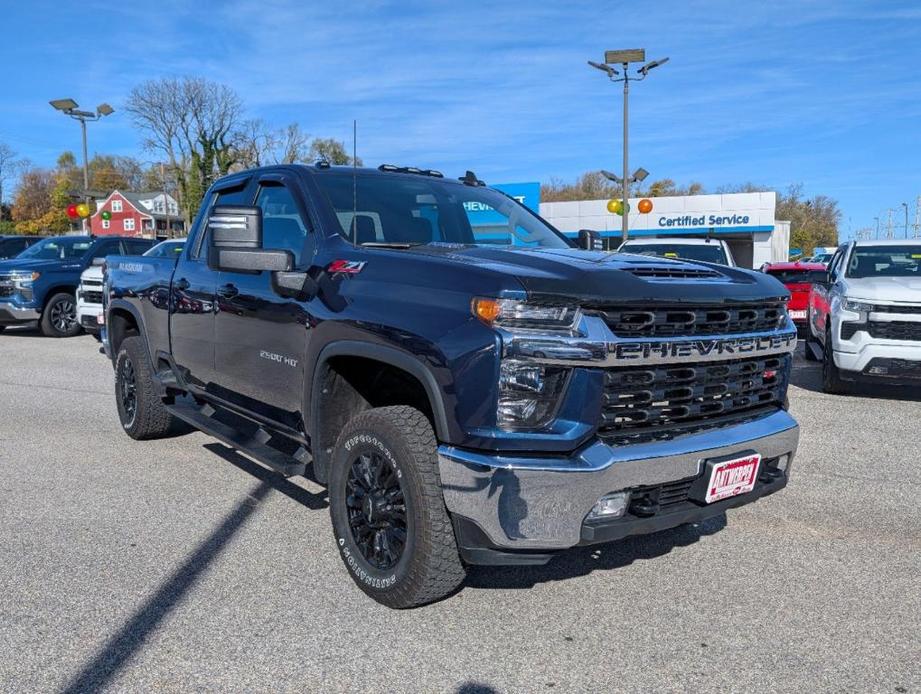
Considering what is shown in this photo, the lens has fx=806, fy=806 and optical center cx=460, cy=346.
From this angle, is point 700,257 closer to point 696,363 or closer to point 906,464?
point 906,464

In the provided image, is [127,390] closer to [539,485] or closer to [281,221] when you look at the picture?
[281,221]

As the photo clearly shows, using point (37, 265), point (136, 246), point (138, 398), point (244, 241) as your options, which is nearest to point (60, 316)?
point (37, 265)

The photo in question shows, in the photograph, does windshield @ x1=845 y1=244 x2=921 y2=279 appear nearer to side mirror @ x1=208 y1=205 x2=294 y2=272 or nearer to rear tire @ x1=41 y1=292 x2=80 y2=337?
side mirror @ x1=208 y1=205 x2=294 y2=272

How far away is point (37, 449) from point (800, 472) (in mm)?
5608

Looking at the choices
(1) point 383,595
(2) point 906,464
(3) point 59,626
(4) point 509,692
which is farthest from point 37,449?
(2) point 906,464

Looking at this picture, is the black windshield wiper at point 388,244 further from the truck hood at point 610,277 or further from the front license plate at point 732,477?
the front license plate at point 732,477

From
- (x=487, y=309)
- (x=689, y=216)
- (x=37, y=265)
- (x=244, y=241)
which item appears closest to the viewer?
(x=487, y=309)

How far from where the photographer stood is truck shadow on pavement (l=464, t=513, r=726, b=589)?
372 centimetres

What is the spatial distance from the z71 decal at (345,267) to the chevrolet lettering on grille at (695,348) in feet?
4.04

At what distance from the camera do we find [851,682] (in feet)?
9.32

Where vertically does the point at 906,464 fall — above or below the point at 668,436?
below

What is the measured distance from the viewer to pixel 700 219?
37344 millimetres

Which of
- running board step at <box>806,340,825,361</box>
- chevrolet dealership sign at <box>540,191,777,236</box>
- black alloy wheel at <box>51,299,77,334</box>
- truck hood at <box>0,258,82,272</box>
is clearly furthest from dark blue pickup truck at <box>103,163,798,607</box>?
chevrolet dealership sign at <box>540,191,777,236</box>

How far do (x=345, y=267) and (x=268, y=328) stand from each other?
2.41ft
